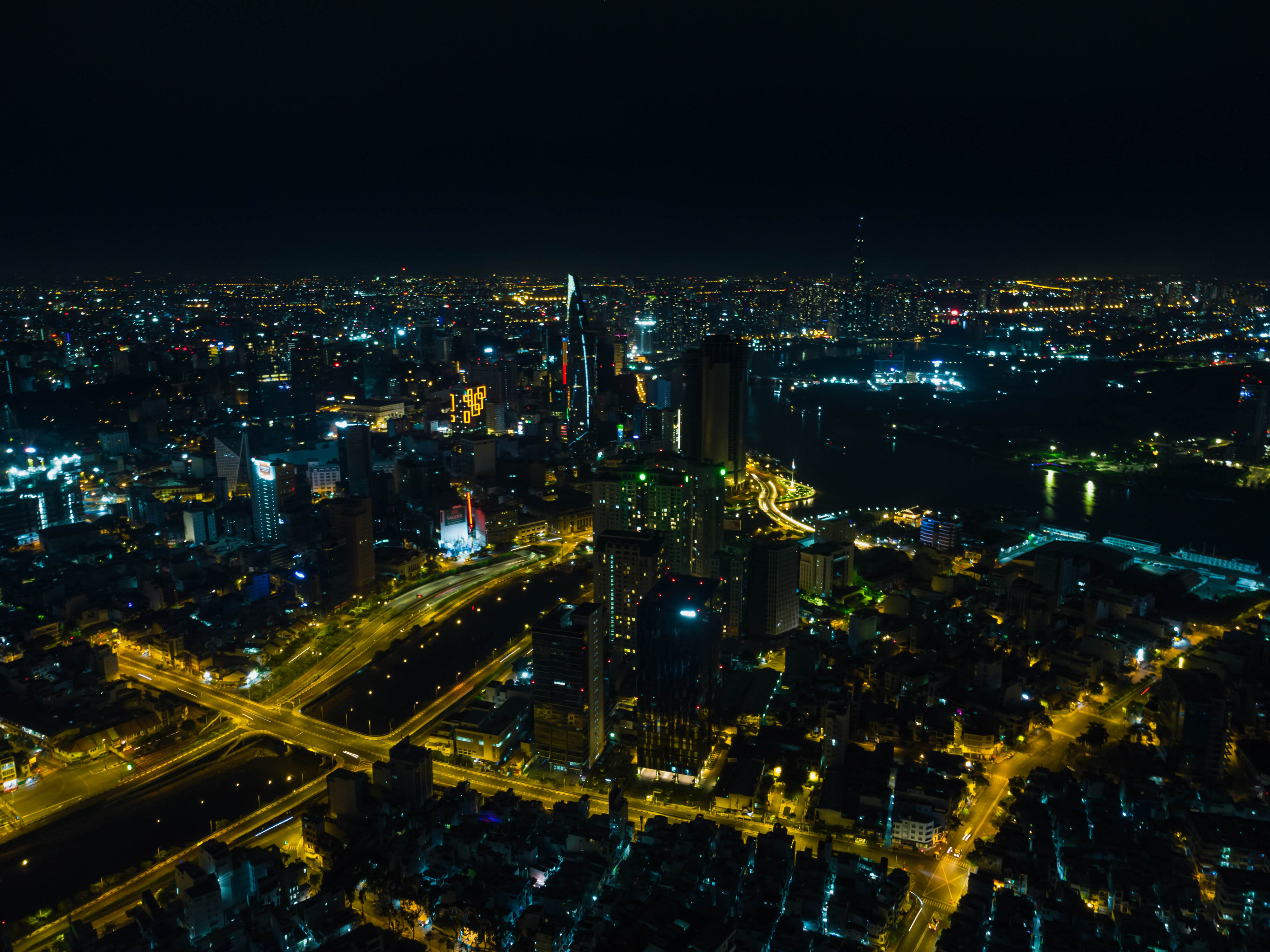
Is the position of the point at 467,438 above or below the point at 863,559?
above

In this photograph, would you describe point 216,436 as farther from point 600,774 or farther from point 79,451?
point 600,774

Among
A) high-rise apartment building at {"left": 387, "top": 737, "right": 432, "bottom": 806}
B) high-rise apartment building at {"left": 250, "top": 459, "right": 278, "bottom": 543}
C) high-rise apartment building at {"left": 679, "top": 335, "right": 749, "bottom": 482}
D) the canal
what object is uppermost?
high-rise apartment building at {"left": 679, "top": 335, "right": 749, "bottom": 482}

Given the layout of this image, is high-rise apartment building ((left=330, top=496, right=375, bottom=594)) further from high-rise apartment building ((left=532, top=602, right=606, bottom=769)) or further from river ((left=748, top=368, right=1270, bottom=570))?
river ((left=748, top=368, right=1270, bottom=570))

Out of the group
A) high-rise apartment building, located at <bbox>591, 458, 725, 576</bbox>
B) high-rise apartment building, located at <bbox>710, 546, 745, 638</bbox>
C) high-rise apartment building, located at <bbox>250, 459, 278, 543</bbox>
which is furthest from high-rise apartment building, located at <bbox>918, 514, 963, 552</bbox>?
high-rise apartment building, located at <bbox>250, 459, 278, 543</bbox>

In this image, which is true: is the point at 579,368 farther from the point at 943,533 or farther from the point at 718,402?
the point at 943,533

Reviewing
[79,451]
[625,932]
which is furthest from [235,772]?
[79,451]
